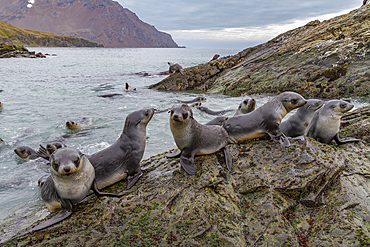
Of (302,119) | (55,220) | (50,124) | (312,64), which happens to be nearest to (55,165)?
(55,220)

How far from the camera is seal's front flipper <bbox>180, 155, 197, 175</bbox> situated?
12.5 ft

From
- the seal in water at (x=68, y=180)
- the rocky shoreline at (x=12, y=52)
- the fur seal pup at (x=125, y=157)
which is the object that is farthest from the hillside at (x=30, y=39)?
the seal in water at (x=68, y=180)

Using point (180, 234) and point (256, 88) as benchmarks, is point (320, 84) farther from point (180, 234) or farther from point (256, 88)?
point (180, 234)

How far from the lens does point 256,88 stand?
15.3 meters

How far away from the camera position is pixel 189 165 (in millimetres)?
3943

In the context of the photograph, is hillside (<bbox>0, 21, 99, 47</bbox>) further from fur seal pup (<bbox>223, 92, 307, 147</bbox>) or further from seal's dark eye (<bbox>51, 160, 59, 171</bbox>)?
fur seal pup (<bbox>223, 92, 307, 147</bbox>)

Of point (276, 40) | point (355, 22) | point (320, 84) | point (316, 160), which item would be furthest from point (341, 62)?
point (316, 160)

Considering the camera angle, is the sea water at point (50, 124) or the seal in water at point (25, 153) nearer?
the sea water at point (50, 124)

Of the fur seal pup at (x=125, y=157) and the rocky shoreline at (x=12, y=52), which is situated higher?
the rocky shoreline at (x=12, y=52)

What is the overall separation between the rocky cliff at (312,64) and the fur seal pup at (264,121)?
911 centimetres

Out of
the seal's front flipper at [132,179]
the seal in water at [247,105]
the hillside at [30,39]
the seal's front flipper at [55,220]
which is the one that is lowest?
the seal's front flipper at [55,220]

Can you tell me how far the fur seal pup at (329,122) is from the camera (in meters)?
5.15

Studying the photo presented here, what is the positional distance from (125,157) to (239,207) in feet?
6.55

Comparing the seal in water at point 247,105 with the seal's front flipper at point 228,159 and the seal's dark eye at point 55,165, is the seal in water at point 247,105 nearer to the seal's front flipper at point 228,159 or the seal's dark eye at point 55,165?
the seal's front flipper at point 228,159
